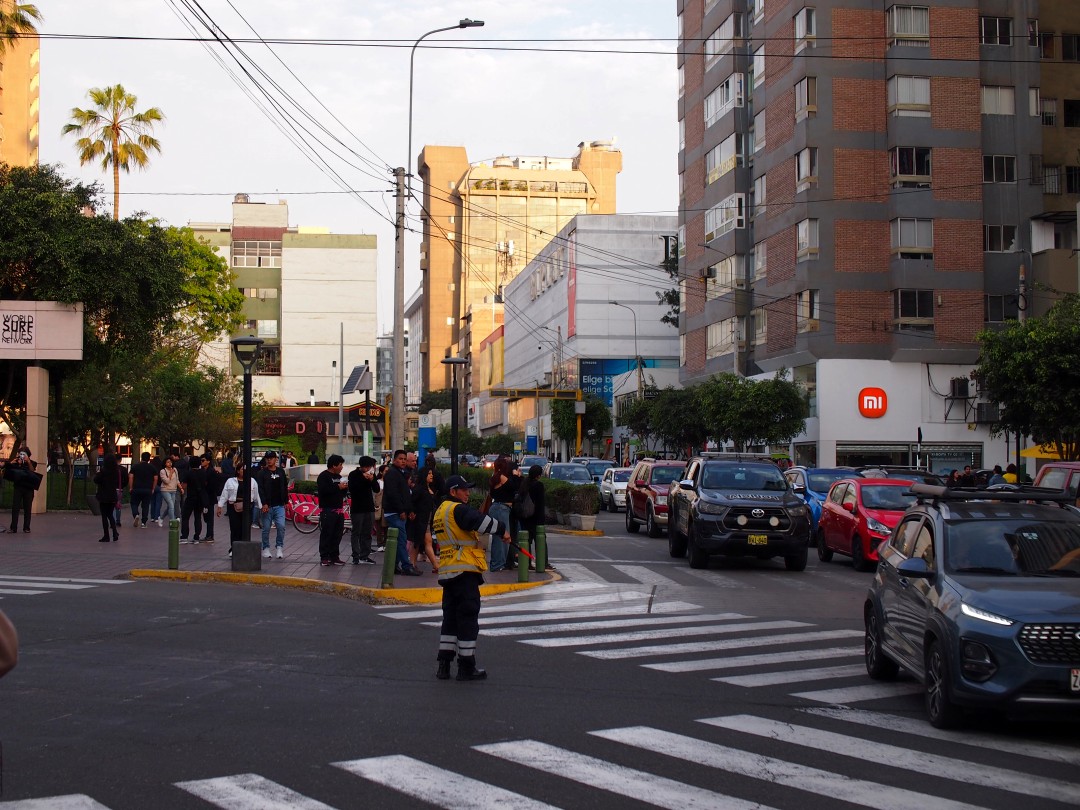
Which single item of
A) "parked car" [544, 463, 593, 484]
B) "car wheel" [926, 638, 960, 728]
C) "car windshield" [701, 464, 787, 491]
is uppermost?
"car windshield" [701, 464, 787, 491]

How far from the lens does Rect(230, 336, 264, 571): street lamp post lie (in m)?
18.5

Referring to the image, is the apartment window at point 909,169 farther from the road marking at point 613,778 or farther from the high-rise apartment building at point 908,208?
the road marking at point 613,778

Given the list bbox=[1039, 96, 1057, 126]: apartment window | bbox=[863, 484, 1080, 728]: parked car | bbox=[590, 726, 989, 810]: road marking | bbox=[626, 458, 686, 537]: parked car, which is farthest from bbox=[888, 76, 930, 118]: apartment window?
bbox=[590, 726, 989, 810]: road marking

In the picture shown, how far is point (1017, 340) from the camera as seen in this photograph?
34.8 metres

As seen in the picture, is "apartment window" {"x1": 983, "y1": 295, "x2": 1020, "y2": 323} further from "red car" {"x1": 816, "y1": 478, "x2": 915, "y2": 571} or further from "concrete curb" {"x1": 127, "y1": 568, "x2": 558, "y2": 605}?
"concrete curb" {"x1": 127, "y1": 568, "x2": 558, "y2": 605}

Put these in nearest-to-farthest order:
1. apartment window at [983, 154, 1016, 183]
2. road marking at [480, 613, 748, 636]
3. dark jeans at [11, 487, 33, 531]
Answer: road marking at [480, 613, 748, 636], dark jeans at [11, 487, 33, 531], apartment window at [983, 154, 1016, 183]

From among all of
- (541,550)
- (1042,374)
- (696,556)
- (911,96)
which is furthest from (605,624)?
(911,96)

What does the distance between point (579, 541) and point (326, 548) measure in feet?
31.3

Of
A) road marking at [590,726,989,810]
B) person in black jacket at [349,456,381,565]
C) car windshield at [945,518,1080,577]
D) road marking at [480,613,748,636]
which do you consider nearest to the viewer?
road marking at [590,726,989,810]

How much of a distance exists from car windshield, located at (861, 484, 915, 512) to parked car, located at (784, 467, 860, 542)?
5713mm

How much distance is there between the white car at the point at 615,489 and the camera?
Answer: 43219mm

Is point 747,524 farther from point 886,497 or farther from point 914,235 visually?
point 914,235

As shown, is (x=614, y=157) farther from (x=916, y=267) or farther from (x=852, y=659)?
(x=852, y=659)

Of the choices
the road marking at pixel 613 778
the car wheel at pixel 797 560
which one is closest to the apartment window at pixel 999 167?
the car wheel at pixel 797 560
